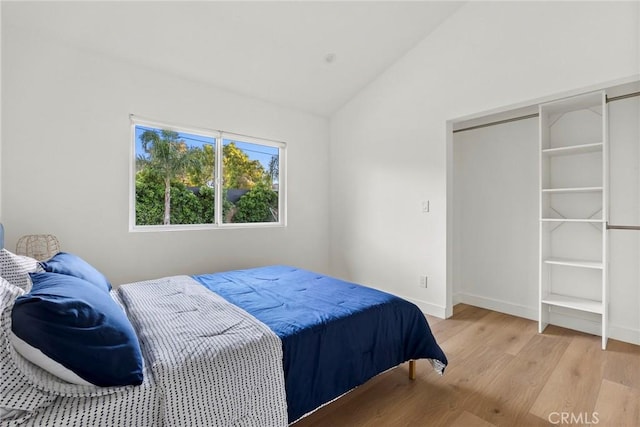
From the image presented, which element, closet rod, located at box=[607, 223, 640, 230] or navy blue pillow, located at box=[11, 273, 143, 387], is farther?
closet rod, located at box=[607, 223, 640, 230]

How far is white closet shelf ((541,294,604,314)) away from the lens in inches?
97.8

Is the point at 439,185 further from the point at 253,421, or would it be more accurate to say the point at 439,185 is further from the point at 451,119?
Result: the point at 253,421

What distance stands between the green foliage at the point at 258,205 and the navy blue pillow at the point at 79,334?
246 cm

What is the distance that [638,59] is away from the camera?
2076 millimetres

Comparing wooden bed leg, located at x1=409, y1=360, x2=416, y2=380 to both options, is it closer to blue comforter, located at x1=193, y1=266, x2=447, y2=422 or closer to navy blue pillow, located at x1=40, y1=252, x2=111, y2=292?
blue comforter, located at x1=193, y1=266, x2=447, y2=422

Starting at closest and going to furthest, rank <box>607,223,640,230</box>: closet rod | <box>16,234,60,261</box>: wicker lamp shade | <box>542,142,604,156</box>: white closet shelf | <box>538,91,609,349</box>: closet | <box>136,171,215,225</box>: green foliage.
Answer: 1. <box>16,234,60,261</box>: wicker lamp shade
2. <box>607,223,640,230</box>: closet rod
3. <box>542,142,604,156</box>: white closet shelf
4. <box>538,91,609,349</box>: closet
5. <box>136,171,215,225</box>: green foliage

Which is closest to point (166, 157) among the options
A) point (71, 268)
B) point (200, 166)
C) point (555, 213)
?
point (200, 166)

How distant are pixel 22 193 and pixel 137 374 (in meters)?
2.19

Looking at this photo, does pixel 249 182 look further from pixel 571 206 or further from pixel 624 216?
pixel 624 216

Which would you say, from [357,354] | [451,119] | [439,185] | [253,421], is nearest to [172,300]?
[253,421]

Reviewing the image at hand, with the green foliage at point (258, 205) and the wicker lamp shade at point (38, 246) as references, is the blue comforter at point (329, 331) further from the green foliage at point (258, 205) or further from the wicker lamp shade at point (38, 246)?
the green foliage at point (258, 205)

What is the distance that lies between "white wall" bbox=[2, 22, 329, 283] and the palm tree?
0.60ft

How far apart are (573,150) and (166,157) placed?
3789mm

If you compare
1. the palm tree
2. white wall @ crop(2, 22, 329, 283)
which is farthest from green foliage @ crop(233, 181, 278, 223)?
the palm tree
